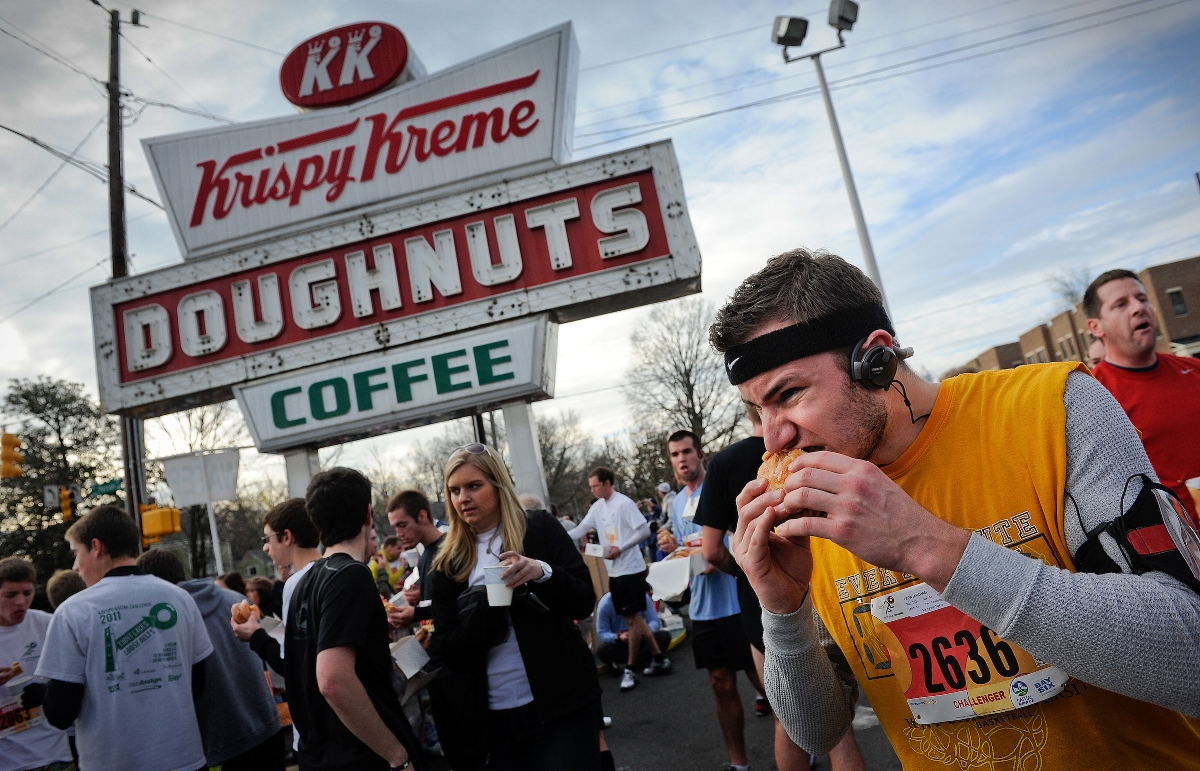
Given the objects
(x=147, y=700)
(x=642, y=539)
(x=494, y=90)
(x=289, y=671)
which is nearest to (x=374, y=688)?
(x=289, y=671)

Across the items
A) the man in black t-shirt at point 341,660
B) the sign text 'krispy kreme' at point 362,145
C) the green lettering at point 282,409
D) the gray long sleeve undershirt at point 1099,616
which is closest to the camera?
the gray long sleeve undershirt at point 1099,616

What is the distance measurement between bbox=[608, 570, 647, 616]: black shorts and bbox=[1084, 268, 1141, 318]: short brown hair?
5.59 m

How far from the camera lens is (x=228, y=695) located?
4.42 metres

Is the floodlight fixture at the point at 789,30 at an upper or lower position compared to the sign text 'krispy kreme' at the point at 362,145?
upper

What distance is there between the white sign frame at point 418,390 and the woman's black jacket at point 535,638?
23.9ft

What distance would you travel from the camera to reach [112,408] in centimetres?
1188

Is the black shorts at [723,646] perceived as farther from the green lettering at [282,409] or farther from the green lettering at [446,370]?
the green lettering at [282,409]

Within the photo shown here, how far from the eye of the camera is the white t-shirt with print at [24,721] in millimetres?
4559

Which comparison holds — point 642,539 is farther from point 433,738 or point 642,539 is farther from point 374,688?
point 374,688

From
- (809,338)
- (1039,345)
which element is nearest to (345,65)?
(809,338)

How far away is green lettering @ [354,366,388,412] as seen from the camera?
11281 millimetres

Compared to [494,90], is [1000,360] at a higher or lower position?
lower

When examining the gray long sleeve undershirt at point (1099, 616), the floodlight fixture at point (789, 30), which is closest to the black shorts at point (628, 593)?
the gray long sleeve undershirt at point (1099, 616)

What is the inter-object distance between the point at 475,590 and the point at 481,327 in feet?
26.6
